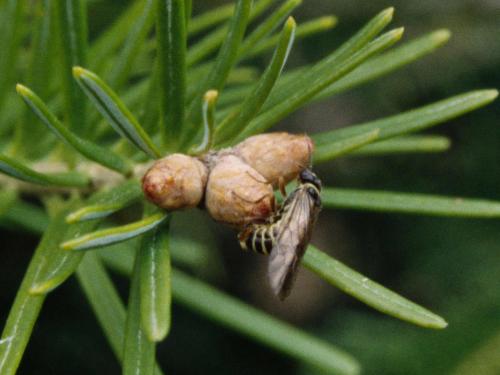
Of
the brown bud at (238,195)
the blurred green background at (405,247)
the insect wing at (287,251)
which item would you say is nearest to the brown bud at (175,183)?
the brown bud at (238,195)

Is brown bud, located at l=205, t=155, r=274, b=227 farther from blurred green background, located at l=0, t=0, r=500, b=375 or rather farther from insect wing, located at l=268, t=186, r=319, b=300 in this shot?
blurred green background, located at l=0, t=0, r=500, b=375

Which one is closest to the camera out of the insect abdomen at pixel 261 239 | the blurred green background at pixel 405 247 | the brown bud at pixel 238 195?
the brown bud at pixel 238 195

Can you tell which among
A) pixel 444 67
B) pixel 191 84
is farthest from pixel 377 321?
pixel 191 84

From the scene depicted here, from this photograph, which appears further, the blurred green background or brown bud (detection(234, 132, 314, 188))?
the blurred green background

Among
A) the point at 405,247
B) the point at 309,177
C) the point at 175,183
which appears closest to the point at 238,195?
the point at 175,183

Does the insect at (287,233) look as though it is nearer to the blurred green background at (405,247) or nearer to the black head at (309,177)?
the black head at (309,177)

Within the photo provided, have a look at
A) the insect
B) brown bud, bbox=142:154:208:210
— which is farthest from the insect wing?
brown bud, bbox=142:154:208:210

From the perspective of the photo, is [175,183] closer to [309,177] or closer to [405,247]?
[309,177]
